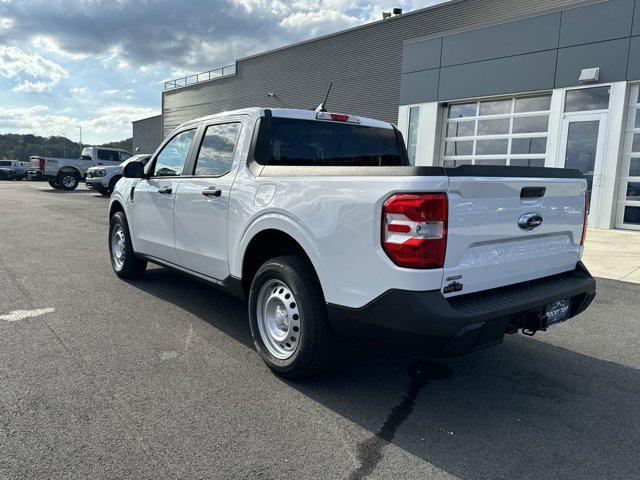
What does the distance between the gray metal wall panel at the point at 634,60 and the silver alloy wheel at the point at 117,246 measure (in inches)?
481

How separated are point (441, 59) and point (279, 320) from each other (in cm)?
1489

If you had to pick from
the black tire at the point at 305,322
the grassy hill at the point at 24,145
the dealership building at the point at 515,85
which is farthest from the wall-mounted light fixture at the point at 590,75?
the grassy hill at the point at 24,145

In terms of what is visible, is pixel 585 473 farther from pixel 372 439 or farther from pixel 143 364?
pixel 143 364

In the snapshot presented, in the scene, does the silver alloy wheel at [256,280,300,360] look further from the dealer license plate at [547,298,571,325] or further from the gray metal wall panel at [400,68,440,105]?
the gray metal wall panel at [400,68,440,105]

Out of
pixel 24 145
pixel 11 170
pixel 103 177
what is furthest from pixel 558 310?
pixel 24 145

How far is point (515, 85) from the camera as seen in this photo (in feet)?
46.7

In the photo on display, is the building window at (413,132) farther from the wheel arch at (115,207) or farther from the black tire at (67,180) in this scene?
the black tire at (67,180)

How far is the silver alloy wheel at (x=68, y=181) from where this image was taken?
25180mm

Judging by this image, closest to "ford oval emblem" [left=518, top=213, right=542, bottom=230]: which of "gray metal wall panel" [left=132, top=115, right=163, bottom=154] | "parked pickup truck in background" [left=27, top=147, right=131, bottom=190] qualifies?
"parked pickup truck in background" [left=27, top=147, right=131, bottom=190]

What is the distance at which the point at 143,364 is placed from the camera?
3.58 m

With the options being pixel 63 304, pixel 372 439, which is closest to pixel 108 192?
pixel 63 304

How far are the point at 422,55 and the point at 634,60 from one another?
669cm

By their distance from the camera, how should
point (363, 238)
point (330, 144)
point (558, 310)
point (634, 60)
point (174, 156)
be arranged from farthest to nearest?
point (634, 60)
point (174, 156)
point (330, 144)
point (558, 310)
point (363, 238)

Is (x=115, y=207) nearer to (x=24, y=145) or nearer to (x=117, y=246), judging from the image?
(x=117, y=246)
